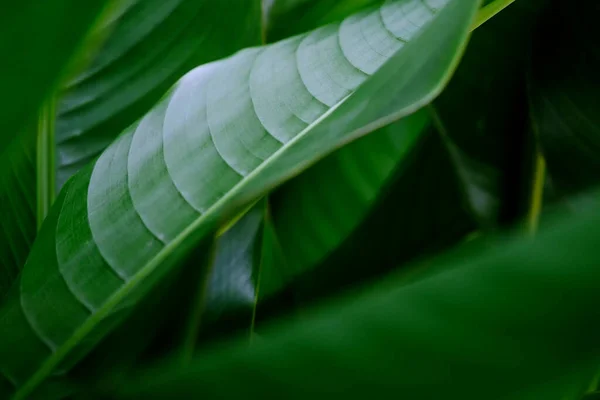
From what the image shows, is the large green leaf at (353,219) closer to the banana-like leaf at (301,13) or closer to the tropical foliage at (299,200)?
the tropical foliage at (299,200)

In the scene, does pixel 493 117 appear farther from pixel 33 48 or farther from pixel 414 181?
pixel 33 48

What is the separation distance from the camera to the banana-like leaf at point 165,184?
33cm

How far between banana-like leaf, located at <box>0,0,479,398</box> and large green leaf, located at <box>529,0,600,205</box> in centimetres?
31

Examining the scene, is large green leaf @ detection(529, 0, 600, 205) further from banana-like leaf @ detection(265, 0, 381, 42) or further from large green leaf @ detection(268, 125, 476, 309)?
banana-like leaf @ detection(265, 0, 381, 42)

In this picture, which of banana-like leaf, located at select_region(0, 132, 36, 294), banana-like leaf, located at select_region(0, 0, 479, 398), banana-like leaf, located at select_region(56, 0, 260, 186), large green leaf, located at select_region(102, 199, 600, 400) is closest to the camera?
large green leaf, located at select_region(102, 199, 600, 400)

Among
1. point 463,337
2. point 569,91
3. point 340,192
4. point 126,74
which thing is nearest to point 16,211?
point 126,74

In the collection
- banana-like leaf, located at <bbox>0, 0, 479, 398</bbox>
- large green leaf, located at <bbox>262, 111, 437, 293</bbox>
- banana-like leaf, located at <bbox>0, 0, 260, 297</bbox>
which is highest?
banana-like leaf, located at <bbox>0, 0, 260, 297</bbox>

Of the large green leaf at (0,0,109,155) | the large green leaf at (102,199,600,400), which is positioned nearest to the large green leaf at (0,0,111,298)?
the large green leaf at (0,0,109,155)

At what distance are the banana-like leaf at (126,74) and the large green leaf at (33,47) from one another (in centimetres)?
35

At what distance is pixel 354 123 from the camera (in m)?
0.30

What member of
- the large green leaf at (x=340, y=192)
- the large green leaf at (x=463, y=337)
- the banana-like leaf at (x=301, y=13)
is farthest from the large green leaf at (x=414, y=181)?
the large green leaf at (x=463, y=337)

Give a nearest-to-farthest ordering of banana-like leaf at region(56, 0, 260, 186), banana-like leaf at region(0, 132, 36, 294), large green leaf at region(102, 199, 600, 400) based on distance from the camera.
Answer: large green leaf at region(102, 199, 600, 400)
banana-like leaf at region(0, 132, 36, 294)
banana-like leaf at region(56, 0, 260, 186)

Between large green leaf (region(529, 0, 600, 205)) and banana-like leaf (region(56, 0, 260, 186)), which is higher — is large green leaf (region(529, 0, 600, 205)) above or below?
below

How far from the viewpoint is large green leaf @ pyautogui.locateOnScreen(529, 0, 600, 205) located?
60 cm
